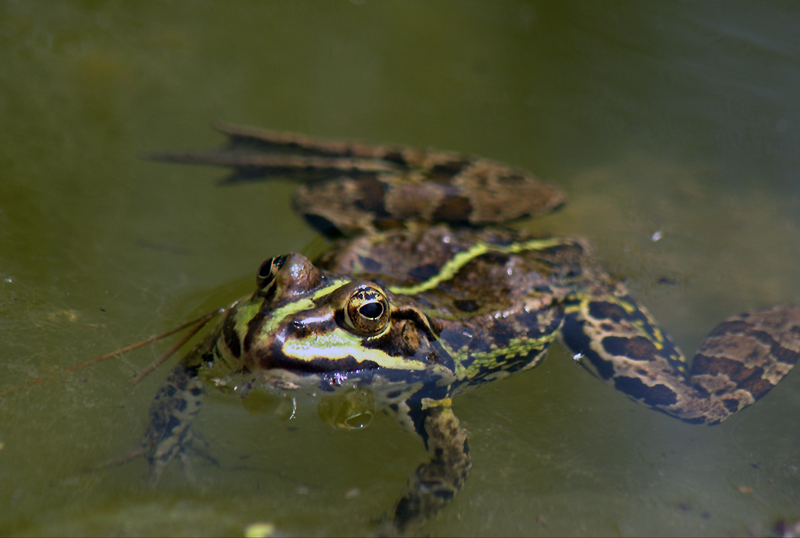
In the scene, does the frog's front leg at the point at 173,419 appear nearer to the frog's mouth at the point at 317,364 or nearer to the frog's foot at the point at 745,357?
the frog's mouth at the point at 317,364

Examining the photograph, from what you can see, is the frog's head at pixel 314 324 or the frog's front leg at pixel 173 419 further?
the frog's front leg at pixel 173 419

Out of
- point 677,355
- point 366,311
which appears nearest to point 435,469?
point 366,311

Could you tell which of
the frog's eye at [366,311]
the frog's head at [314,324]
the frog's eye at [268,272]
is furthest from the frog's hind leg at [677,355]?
the frog's eye at [268,272]

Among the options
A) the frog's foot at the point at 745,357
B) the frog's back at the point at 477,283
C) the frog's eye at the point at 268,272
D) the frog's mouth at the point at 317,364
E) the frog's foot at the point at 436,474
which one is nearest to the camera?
the frog's mouth at the point at 317,364

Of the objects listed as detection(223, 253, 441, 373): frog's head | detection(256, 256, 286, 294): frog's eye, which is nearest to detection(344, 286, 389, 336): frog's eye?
A: detection(223, 253, 441, 373): frog's head

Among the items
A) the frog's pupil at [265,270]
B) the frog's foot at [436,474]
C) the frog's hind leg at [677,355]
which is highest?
the frog's pupil at [265,270]

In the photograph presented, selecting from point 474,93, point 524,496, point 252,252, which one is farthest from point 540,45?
point 524,496
